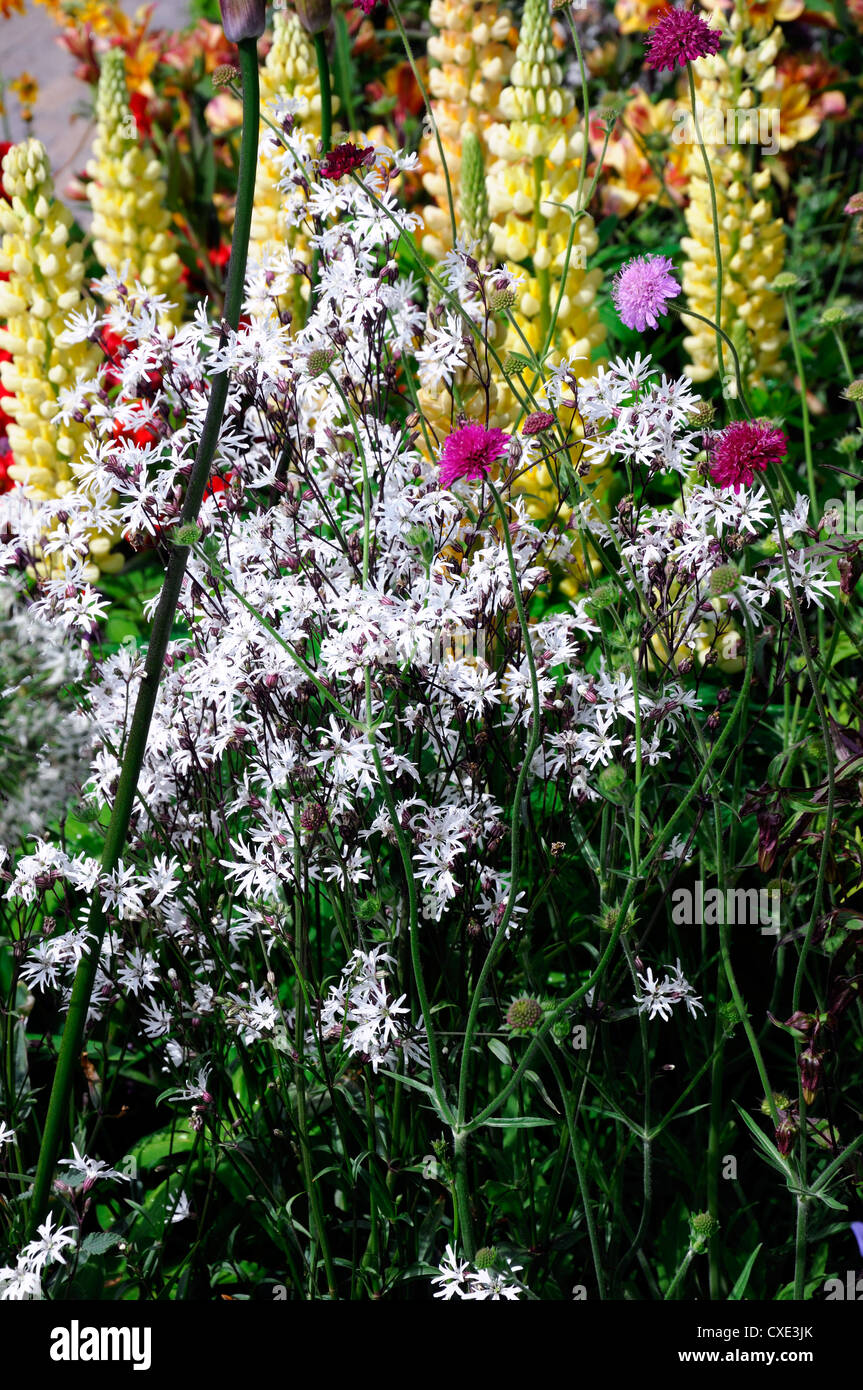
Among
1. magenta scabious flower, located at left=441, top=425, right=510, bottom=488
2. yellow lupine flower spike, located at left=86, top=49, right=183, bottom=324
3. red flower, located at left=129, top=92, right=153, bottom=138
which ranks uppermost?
red flower, located at left=129, top=92, right=153, bottom=138

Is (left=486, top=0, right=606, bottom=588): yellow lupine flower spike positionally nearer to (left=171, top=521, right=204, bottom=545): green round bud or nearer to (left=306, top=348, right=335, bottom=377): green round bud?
(left=306, top=348, right=335, bottom=377): green round bud

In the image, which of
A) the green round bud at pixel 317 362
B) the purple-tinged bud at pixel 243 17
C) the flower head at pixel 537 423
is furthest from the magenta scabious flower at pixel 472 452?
the purple-tinged bud at pixel 243 17

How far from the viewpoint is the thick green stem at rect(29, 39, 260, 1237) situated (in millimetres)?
839

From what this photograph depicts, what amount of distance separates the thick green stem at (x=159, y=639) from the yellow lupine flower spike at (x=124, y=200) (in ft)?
4.85

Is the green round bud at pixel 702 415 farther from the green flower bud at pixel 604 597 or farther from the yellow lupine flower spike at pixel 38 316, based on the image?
the yellow lupine flower spike at pixel 38 316

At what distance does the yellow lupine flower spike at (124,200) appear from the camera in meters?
2.26

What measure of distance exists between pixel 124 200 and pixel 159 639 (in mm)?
1717

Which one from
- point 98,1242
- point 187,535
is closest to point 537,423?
point 187,535

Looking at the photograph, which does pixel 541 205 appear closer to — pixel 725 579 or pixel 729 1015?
pixel 725 579

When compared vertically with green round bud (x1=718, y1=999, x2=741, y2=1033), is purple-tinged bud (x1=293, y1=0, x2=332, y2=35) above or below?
above

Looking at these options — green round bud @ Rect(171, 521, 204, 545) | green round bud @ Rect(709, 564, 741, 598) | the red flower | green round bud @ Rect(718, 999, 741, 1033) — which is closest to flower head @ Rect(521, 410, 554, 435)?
green round bud @ Rect(709, 564, 741, 598)

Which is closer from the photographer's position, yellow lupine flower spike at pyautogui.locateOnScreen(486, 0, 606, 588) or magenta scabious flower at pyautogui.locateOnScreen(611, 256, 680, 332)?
magenta scabious flower at pyautogui.locateOnScreen(611, 256, 680, 332)

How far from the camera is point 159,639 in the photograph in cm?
92
